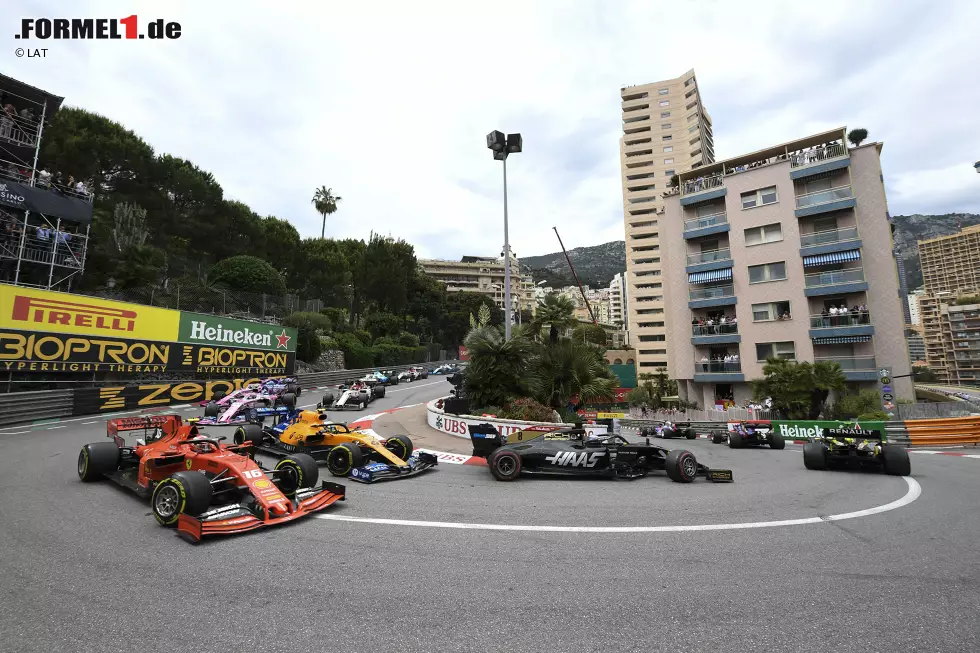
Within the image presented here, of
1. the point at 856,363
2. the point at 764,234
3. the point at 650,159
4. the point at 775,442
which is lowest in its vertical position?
the point at 775,442

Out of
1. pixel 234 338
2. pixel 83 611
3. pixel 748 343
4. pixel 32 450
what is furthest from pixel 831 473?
pixel 234 338

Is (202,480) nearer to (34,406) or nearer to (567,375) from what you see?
(567,375)

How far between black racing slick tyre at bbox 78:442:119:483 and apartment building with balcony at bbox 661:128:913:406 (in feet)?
108

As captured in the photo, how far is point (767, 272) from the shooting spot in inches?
1208

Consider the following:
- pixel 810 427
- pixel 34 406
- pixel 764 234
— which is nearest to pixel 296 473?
pixel 34 406

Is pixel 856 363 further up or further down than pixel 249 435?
further up

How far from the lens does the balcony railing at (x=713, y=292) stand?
105 ft

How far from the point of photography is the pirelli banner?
17172 millimetres

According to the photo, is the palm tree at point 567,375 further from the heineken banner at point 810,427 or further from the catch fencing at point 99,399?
the catch fencing at point 99,399

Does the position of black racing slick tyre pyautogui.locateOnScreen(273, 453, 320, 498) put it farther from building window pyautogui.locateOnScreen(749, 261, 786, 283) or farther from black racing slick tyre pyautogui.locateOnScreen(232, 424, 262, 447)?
building window pyautogui.locateOnScreen(749, 261, 786, 283)

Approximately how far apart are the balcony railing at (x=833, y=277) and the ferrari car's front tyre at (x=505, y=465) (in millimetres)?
29415

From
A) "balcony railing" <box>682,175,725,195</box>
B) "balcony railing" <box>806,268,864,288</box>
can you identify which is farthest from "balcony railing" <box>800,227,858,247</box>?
"balcony railing" <box>682,175,725,195</box>

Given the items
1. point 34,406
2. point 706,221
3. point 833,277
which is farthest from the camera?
point 706,221

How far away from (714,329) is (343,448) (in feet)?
101
